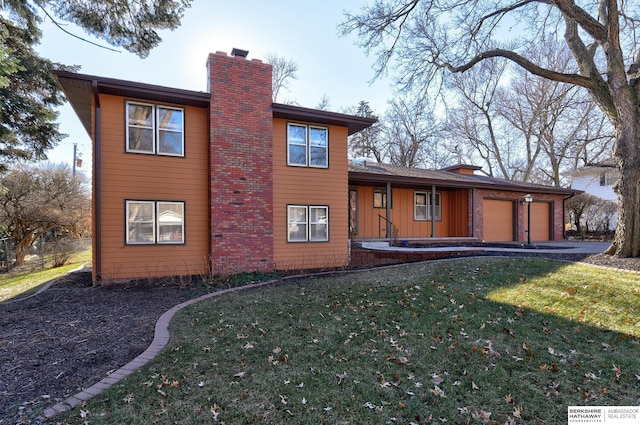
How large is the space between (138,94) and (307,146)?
Answer: 4.62 m

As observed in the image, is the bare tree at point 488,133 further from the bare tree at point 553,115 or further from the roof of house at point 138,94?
the roof of house at point 138,94

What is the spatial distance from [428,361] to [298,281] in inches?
190

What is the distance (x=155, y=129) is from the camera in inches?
348

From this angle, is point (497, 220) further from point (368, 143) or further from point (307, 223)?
point (368, 143)

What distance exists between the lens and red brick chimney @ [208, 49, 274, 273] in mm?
9031

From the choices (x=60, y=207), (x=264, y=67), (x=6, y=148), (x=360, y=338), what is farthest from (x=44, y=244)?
(x=360, y=338)

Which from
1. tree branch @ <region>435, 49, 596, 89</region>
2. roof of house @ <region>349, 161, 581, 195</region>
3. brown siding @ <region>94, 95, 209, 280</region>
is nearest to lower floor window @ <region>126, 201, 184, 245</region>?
brown siding @ <region>94, 95, 209, 280</region>

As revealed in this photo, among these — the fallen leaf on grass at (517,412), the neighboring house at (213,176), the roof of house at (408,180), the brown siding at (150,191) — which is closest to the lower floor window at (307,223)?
the neighboring house at (213,176)

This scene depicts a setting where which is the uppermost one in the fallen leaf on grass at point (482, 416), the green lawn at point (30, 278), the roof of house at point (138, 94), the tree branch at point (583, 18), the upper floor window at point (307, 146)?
the tree branch at point (583, 18)

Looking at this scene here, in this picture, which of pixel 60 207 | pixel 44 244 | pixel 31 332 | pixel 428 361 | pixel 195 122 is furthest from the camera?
pixel 60 207

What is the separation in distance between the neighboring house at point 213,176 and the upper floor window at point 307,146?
31 millimetres

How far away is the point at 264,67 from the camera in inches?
382

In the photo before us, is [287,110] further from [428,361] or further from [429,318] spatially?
[428,361]

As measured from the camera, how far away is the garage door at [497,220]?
54.2 feet
